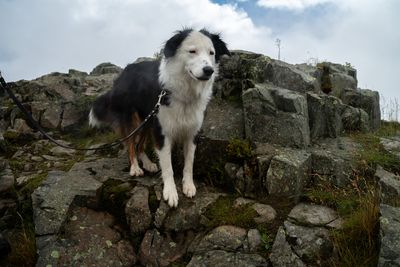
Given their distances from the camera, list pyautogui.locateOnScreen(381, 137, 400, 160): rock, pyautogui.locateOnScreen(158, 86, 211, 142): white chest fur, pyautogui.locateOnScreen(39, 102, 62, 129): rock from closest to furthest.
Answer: pyautogui.locateOnScreen(158, 86, 211, 142): white chest fur, pyautogui.locateOnScreen(381, 137, 400, 160): rock, pyautogui.locateOnScreen(39, 102, 62, 129): rock

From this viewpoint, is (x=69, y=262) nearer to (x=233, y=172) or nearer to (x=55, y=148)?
(x=233, y=172)

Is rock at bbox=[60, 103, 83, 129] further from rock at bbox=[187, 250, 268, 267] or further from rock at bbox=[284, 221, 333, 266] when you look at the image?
rock at bbox=[284, 221, 333, 266]

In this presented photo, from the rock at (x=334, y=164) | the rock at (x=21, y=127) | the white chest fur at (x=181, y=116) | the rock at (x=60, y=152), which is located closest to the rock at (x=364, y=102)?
the rock at (x=334, y=164)

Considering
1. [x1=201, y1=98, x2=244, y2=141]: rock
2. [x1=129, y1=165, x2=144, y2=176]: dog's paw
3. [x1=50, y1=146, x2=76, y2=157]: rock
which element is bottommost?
[x1=50, y1=146, x2=76, y2=157]: rock

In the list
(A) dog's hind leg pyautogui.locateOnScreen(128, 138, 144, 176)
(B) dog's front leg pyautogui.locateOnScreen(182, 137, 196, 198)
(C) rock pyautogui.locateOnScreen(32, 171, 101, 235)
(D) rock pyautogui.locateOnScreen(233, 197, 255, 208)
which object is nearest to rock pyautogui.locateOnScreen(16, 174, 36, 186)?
(C) rock pyautogui.locateOnScreen(32, 171, 101, 235)

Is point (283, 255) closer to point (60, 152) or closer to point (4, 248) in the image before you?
point (4, 248)

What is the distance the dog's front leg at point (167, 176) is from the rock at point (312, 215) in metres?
1.35

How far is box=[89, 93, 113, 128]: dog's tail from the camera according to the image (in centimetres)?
587

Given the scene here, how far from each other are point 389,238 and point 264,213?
1314 mm

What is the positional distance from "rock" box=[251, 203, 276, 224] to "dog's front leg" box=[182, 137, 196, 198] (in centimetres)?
79

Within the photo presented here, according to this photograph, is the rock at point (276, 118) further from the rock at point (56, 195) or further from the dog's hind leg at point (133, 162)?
the rock at point (56, 195)

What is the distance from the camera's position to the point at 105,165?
18.6ft

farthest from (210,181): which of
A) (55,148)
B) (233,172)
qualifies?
(55,148)

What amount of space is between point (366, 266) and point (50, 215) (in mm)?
3420
